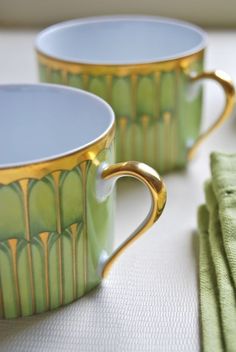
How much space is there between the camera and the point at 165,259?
0.43m

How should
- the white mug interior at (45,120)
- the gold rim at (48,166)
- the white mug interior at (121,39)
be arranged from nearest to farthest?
1. the gold rim at (48,166)
2. the white mug interior at (45,120)
3. the white mug interior at (121,39)

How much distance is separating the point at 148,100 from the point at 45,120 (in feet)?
0.29

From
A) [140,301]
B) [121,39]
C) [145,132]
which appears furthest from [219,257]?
[121,39]

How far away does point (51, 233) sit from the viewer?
1.16 ft

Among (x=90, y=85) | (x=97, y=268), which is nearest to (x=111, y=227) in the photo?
(x=97, y=268)

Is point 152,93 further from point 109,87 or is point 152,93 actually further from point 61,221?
point 61,221

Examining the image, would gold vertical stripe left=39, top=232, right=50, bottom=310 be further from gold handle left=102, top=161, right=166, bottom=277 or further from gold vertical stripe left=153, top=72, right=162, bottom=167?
gold vertical stripe left=153, top=72, right=162, bottom=167

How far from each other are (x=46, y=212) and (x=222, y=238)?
0.40 ft

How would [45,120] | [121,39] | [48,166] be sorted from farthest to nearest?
[121,39] → [45,120] → [48,166]

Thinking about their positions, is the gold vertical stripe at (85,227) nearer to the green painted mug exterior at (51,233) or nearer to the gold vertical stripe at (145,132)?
the green painted mug exterior at (51,233)

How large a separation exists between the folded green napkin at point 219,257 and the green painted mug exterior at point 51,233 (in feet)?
0.22

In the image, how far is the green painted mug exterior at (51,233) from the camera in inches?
13.3

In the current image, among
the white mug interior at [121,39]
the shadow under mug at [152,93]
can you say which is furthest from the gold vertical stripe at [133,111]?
the white mug interior at [121,39]

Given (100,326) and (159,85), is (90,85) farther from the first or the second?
(100,326)
